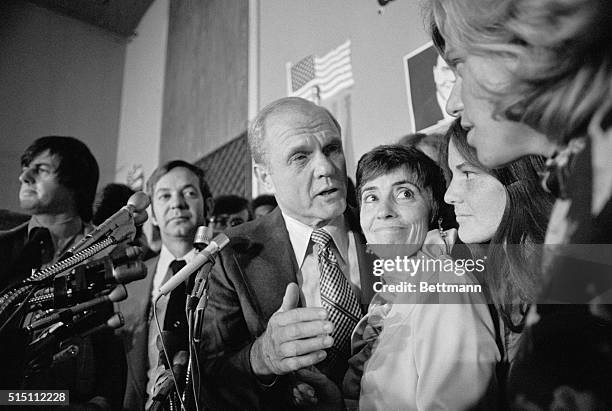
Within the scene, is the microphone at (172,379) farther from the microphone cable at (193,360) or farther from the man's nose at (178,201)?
the man's nose at (178,201)

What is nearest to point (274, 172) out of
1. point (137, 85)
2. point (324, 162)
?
point (324, 162)

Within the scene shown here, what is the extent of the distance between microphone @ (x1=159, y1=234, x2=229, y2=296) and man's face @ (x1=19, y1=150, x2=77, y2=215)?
0.81 m

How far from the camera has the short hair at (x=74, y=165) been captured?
1642mm

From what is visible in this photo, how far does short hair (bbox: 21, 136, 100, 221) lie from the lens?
1.64 m

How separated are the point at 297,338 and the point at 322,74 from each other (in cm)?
100

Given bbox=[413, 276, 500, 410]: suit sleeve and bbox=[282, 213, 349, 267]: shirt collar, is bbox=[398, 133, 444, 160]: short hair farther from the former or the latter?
bbox=[413, 276, 500, 410]: suit sleeve

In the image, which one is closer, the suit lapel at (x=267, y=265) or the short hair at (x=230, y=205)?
the suit lapel at (x=267, y=265)

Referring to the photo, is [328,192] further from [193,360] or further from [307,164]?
[193,360]

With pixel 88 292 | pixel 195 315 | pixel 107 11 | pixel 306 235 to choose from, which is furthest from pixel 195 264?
pixel 107 11

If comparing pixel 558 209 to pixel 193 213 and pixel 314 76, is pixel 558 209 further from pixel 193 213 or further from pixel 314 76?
pixel 193 213

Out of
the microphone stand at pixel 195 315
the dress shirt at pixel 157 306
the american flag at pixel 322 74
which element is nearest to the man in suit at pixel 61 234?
the dress shirt at pixel 157 306

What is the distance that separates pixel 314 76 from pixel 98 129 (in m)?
1.36

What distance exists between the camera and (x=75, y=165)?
166cm

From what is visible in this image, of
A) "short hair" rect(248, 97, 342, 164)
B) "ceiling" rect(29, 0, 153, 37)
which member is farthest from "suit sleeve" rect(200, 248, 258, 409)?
"ceiling" rect(29, 0, 153, 37)
